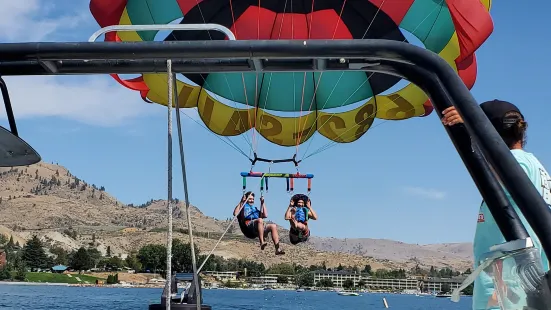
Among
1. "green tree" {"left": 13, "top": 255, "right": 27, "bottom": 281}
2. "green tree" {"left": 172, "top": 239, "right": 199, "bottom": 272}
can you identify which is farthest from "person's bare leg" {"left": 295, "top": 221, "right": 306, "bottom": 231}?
"green tree" {"left": 13, "top": 255, "right": 27, "bottom": 281}

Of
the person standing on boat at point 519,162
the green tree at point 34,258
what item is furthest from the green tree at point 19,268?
the person standing on boat at point 519,162

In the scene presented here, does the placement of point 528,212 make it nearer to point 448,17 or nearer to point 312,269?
point 448,17

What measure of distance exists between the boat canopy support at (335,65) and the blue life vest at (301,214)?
869 centimetres

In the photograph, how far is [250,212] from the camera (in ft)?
36.5

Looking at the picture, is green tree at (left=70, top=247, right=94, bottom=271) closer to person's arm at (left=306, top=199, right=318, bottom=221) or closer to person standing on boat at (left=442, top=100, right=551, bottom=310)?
person's arm at (left=306, top=199, right=318, bottom=221)

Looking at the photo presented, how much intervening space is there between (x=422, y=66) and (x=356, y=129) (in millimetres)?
11342

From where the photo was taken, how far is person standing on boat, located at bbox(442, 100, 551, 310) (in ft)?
6.88

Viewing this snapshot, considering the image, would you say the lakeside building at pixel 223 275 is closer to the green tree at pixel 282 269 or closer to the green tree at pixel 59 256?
the green tree at pixel 282 269

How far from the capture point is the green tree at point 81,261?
141 m

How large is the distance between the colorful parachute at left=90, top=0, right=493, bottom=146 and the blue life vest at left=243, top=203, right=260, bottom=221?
1988mm

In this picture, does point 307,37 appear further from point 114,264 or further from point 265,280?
point 265,280

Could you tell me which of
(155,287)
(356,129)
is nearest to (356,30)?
(356,129)

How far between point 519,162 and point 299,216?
29.9 ft

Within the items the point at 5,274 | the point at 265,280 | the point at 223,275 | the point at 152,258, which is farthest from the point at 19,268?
the point at 265,280
